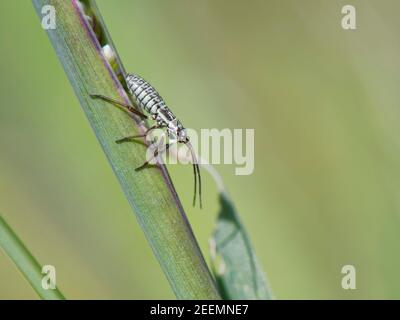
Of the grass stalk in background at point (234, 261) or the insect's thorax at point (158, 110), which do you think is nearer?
the grass stalk in background at point (234, 261)

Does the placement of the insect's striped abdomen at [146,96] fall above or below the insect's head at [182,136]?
above

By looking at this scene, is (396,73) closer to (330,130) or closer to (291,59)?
(330,130)

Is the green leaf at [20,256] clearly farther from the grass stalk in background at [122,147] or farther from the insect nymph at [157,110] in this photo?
the insect nymph at [157,110]

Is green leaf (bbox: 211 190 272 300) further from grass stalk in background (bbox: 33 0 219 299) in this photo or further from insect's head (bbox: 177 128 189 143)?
insect's head (bbox: 177 128 189 143)

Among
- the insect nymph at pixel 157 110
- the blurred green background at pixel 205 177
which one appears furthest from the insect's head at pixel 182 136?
the blurred green background at pixel 205 177

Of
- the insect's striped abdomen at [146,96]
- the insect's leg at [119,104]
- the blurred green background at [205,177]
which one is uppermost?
the insect's leg at [119,104]

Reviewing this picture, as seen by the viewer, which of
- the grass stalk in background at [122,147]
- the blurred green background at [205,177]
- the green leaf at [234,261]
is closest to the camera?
the grass stalk in background at [122,147]
